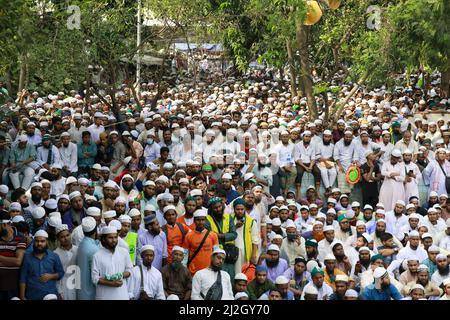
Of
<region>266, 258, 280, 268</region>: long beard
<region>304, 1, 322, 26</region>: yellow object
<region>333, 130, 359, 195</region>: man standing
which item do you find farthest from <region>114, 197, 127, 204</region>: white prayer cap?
<region>304, 1, 322, 26</region>: yellow object

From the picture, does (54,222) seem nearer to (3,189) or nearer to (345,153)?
(3,189)

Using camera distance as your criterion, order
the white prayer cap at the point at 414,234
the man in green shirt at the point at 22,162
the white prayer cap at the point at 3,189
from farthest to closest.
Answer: the man in green shirt at the point at 22,162 < the white prayer cap at the point at 414,234 < the white prayer cap at the point at 3,189

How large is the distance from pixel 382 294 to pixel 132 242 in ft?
8.84

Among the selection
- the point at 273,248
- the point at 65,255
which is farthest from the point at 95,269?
the point at 273,248

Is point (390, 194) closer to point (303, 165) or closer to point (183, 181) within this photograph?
point (303, 165)

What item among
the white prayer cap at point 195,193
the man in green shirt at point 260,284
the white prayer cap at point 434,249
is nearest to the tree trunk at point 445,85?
the white prayer cap at point 434,249

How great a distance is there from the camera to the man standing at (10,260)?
1225 centimetres

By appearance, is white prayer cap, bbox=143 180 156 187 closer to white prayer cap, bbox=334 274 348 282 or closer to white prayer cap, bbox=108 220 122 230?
white prayer cap, bbox=108 220 122 230

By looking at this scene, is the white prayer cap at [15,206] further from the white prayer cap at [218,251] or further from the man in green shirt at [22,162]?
the white prayer cap at [218,251]

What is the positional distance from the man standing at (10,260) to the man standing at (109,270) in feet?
2.86

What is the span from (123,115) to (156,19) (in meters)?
1.92

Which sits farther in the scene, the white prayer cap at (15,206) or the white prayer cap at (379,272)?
the white prayer cap at (15,206)

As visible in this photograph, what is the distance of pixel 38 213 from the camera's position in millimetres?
13688
